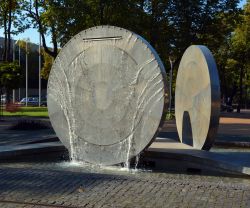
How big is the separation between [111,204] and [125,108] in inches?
158

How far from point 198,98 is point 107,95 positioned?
2.89 metres

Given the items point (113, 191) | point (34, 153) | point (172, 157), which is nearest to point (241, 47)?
point (34, 153)

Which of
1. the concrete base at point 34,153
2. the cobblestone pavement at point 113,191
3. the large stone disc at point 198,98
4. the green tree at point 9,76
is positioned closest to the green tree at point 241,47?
the green tree at point 9,76

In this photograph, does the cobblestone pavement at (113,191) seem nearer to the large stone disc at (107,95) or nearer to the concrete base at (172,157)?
the concrete base at (172,157)

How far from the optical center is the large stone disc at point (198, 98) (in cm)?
1191

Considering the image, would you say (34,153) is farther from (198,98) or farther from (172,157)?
(198,98)

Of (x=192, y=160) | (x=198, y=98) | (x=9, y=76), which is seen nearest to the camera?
(x=192, y=160)

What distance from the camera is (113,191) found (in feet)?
26.2

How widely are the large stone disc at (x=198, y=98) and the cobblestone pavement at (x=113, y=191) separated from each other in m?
2.48

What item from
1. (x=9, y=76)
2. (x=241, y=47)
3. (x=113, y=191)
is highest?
(x=241, y=47)

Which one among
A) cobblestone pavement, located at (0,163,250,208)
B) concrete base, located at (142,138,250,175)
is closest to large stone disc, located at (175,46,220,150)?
concrete base, located at (142,138,250,175)

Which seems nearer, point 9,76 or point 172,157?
point 172,157

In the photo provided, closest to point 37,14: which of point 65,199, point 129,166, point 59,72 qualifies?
point 59,72

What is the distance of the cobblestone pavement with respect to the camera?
23.8ft
